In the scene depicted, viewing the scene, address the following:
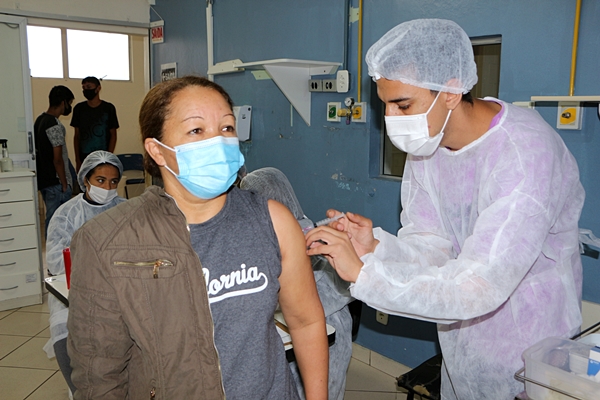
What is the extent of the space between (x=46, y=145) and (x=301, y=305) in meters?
3.83

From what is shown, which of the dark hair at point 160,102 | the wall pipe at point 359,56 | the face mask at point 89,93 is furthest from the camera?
the face mask at point 89,93

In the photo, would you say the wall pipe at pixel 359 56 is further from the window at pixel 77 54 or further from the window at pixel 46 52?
the window at pixel 46 52

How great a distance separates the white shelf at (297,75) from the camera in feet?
10.4

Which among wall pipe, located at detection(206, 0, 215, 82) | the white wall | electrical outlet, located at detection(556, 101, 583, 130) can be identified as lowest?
electrical outlet, located at detection(556, 101, 583, 130)

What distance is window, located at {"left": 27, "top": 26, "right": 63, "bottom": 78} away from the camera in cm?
694

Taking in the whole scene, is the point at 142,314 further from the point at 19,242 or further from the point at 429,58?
the point at 19,242

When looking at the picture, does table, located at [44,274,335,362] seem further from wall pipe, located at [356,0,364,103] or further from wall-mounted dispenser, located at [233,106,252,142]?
wall-mounted dispenser, located at [233,106,252,142]

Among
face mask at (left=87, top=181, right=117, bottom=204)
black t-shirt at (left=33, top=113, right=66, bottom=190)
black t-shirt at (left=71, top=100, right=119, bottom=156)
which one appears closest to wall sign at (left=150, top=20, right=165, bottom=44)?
black t-shirt at (left=71, top=100, right=119, bottom=156)

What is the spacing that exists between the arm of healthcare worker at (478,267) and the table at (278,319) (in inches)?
19.6

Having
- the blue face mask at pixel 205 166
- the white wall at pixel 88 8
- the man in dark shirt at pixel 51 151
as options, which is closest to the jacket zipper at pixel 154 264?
the blue face mask at pixel 205 166

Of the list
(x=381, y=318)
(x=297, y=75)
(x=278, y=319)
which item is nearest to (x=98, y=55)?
(x=297, y=75)

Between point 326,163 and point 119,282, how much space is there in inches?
91.0

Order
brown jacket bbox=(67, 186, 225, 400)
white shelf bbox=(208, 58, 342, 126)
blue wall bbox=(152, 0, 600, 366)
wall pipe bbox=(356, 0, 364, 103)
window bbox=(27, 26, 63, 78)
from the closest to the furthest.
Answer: brown jacket bbox=(67, 186, 225, 400)
blue wall bbox=(152, 0, 600, 366)
wall pipe bbox=(356, 0, 364, 103)
white shelf bbox=(208, 58, 342, 126)
window bbox=(27, 26, 63, 78)

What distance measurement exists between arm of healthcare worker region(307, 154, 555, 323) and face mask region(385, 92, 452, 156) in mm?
224
